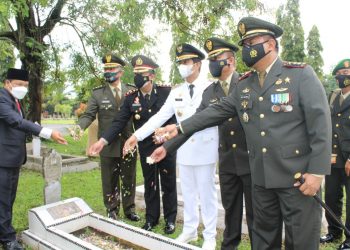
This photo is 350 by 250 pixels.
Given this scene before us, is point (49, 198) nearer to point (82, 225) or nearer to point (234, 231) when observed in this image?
point (82, 225)

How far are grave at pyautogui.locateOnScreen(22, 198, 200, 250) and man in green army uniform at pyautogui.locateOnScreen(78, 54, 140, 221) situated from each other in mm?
658

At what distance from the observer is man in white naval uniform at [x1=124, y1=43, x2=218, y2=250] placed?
13.2 feet

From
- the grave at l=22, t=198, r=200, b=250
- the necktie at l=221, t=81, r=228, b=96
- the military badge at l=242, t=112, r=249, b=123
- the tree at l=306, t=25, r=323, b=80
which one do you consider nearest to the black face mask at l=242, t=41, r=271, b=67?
the military badge at l=242, t=112, r=249, b=123

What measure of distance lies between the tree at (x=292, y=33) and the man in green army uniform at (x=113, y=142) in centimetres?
3189

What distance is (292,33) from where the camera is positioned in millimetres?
35625

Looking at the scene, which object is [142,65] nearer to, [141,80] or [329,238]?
[141,80]

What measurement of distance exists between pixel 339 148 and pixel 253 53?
2216 mm

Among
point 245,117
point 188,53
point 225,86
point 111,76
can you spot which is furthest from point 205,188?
point 111,76

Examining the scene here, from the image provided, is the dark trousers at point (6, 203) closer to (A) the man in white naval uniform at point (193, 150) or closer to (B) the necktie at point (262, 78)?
(A) the man in white naval uniform at point (193, 150)

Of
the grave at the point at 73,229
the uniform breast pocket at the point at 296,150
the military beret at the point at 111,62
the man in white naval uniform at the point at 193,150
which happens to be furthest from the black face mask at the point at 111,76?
the uniform breast pocket at the point at 296,150

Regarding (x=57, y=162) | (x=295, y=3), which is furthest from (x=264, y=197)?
(x=295, y=3)

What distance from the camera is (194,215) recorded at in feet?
14.3

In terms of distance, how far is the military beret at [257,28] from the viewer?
2830 mm

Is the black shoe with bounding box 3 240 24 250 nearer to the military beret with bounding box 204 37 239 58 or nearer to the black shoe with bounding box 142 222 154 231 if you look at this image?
the black shoe with bounding box 142 222 154 231
